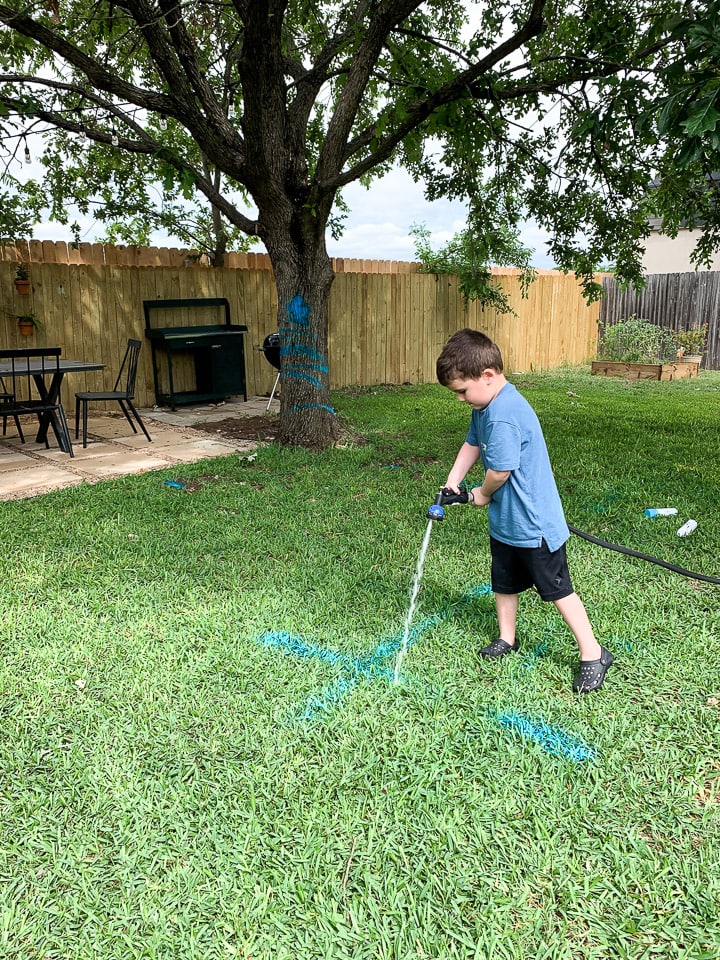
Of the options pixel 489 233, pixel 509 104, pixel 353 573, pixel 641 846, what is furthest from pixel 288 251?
pixel 641 846

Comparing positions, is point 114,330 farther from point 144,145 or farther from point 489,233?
point 489,233

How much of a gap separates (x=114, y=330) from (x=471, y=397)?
7296 millimetres

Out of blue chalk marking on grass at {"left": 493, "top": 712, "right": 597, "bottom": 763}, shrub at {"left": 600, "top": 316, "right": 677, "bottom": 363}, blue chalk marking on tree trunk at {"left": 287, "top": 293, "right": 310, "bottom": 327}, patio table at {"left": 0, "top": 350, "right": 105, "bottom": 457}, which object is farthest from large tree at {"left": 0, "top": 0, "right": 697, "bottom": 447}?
shrub at {"left": 600, "top": 316, "right": 677, "bottom": 363}

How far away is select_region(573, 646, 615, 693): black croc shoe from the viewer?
254 cm

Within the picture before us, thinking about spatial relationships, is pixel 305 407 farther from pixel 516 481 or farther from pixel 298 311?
pixel 516 481

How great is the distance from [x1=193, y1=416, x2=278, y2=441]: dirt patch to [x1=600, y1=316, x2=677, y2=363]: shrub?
8.14 m

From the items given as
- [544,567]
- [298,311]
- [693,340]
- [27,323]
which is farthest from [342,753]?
[693,340]

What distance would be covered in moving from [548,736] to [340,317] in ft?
30.5

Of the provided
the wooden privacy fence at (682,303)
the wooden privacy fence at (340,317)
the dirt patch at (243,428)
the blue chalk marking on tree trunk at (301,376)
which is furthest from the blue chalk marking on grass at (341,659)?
the wooden privacy fence at (682,303)

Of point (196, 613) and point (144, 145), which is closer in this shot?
point (196, 613)

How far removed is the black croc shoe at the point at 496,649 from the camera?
9.12 feet

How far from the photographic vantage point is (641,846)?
6.05 ft

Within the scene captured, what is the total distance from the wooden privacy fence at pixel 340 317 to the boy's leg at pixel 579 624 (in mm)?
7349

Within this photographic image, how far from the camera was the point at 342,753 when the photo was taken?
220cm
